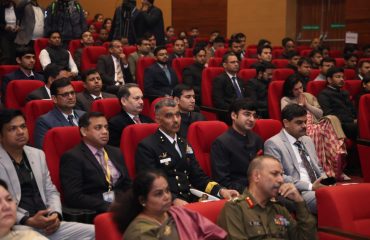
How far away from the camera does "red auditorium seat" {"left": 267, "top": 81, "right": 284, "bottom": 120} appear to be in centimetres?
589

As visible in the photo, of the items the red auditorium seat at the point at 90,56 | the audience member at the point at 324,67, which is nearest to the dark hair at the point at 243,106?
the audience member at the point at 324,67

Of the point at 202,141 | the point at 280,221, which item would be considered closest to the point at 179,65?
the point at 202,141

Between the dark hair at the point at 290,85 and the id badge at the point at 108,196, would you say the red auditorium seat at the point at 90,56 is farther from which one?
the id badge at the point at 108,196

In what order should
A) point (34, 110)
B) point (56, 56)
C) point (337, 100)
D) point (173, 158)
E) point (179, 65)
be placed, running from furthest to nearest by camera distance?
point (179, 65) < point (56, 56) < point (337, 100) < point (34, 110) < point (173, 158)

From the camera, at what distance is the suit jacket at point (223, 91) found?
635cm

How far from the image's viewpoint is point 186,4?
13297 mm

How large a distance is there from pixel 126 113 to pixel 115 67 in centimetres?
269

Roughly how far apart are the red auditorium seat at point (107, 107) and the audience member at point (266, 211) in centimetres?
191

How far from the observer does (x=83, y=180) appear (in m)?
3.55

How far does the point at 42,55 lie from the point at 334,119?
3500 mm

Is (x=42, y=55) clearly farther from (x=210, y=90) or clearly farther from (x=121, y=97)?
(x=121, y=97)

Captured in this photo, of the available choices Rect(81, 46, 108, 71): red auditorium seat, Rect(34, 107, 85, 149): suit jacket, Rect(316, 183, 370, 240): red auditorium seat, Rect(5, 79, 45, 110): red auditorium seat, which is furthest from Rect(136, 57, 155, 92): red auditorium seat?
Rect(316, 183, 370, 240): red auditorium seat

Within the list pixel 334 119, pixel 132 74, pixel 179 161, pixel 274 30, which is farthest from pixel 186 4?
pixel 179 161

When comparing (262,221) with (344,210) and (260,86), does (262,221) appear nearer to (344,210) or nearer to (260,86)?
(344,210)
